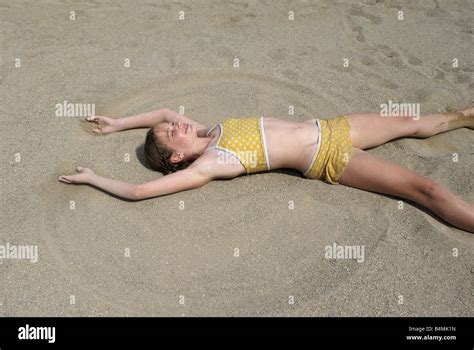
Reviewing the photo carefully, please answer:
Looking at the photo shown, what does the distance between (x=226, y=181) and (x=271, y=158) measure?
1.65ft

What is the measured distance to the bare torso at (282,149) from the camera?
3.89 meters

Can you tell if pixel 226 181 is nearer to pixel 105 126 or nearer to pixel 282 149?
pixel 282 149

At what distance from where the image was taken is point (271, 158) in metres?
3.93

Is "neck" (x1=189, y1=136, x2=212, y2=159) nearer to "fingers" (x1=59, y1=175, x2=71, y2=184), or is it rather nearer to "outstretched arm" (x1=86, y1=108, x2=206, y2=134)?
"outstretched arm" (x1=86, y1=108, x2=206, y2=134)

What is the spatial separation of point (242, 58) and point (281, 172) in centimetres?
192

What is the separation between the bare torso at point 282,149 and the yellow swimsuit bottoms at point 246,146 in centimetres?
4

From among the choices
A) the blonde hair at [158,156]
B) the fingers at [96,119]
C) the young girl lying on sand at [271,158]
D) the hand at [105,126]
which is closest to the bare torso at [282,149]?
the young girl lying on sand at [271,158]

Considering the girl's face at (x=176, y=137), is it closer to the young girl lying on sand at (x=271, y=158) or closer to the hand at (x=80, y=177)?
the young girl lying on sand at (x=271, y=158)

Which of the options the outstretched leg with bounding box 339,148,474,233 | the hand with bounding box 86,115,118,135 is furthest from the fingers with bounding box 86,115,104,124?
Answer: the outstretched leg with bounding box 339,148,474,233

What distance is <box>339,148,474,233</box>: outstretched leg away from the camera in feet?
11.7

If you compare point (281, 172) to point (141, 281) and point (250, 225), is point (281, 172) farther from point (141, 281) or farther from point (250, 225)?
point (141, 281)

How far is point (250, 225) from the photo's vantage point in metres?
3.83

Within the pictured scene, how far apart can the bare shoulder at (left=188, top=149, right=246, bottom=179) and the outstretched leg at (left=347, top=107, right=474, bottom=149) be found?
116 centimetres
